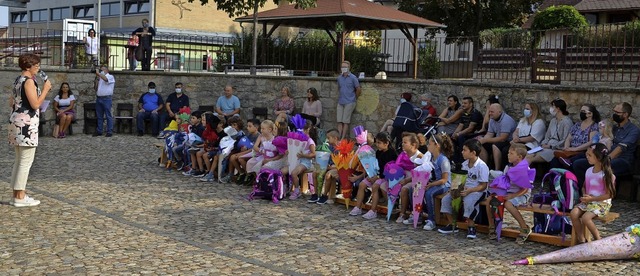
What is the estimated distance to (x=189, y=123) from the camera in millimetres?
14828

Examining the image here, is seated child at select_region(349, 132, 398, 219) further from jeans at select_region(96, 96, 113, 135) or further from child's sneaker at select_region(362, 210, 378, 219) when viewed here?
jeans at select_region(96, 96, 113, 135)

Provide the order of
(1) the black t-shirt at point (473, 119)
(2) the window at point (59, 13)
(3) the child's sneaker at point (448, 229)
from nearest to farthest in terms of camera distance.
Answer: (3) the child's sneaker at point (448, 229)
(1) the black t-shirt at point (473, 119)
(2) the window at point (59, 13)

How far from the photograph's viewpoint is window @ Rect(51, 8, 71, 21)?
56.4m

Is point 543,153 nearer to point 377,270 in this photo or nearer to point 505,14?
point 377,270

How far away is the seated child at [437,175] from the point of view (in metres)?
9.60

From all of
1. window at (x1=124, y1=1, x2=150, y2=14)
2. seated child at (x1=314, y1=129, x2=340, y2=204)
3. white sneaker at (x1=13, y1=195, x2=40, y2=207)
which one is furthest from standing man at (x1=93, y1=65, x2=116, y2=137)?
window at (x1=124, y1=1, x2=150, y2=14)

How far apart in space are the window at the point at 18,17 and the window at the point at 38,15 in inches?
67.6

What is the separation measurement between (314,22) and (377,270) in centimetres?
1543

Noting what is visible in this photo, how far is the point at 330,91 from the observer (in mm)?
18344

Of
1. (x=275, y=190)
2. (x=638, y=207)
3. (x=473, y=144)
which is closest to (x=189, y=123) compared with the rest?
(x=275, y=190)

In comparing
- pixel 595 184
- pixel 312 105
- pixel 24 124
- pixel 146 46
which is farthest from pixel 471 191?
pixel 146 46

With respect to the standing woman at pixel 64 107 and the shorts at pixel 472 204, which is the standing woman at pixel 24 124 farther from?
the standing woman at pixel 64 107

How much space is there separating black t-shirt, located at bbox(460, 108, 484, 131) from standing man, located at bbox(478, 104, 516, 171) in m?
0.50

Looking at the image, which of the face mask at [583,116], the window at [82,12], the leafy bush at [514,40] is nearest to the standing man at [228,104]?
the leafy bush at [514,40]
